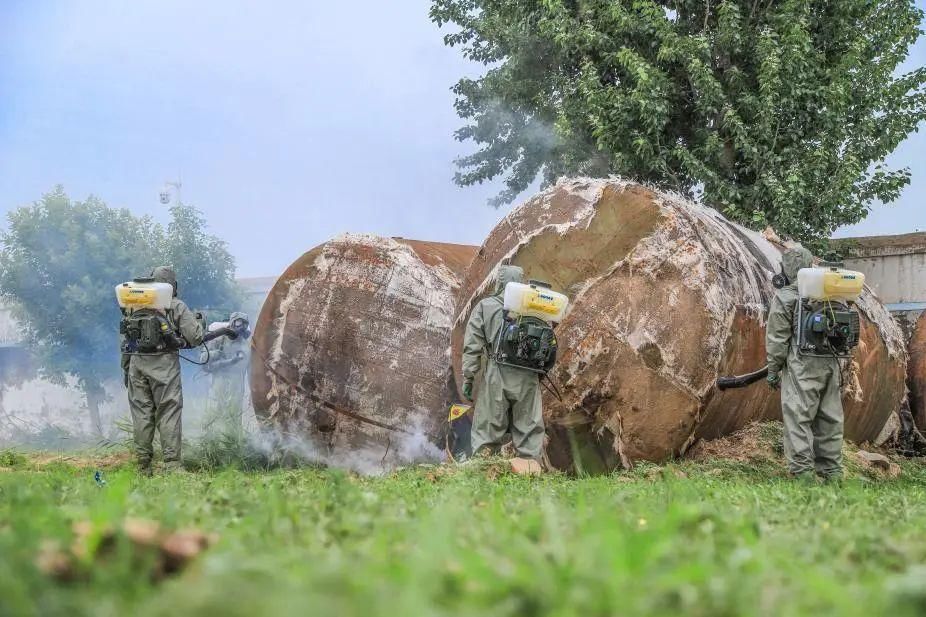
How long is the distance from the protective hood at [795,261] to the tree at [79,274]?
61.7 feet

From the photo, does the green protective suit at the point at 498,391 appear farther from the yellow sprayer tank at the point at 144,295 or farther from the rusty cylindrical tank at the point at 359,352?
the yellow sprayer tank at the point at 144,295

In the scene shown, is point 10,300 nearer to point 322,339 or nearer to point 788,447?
point 322,339

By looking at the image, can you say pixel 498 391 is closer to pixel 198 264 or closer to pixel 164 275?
pixel 164 275

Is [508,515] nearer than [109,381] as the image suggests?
Yes

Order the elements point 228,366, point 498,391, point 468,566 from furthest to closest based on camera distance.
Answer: point 228,366
point 498,391
point 468,566

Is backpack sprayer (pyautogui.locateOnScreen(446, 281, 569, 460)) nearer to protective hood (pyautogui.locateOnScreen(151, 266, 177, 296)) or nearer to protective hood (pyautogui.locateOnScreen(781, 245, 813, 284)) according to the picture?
protective hood (pyautogui.locateOnScreen(781, 245, 813, 284))

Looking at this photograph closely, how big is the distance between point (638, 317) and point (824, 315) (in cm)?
166

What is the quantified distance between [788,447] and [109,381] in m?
20.0

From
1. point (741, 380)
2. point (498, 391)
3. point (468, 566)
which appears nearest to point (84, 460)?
point (498, 391)

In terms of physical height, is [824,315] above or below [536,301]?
below

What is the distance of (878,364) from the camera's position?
393 inches

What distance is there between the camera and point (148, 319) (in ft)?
32.2

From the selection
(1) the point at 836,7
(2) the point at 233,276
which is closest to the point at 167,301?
(1) the point at 836,7

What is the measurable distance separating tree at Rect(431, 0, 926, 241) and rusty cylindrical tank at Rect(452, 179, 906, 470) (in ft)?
28.1
